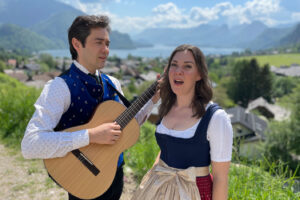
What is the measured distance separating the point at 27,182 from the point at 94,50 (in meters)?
3.05

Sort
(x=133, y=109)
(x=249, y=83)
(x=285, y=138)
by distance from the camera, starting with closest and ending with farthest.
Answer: (x=133, y=109), (x=285, y=138), (x=249, y=83)

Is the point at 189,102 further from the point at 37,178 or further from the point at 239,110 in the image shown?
the point at 239,110

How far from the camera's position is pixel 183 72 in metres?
1.67

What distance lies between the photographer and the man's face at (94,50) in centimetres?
187

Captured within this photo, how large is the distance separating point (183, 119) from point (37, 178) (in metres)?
3.30

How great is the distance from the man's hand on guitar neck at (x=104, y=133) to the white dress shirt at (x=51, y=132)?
51 mm


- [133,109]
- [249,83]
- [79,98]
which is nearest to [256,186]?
[133,109]

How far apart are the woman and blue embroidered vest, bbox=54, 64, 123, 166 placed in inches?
23.2

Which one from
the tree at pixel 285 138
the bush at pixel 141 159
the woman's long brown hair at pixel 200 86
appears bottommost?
the tree at pixel 285 138

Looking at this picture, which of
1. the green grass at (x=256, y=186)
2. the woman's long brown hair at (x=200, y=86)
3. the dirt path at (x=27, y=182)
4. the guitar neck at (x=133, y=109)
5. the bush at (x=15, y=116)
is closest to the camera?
the woman's long brown hair at (x=200, y=86)

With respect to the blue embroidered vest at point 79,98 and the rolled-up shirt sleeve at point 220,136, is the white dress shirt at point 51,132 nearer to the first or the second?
the blue embroidered vest at point 79,98

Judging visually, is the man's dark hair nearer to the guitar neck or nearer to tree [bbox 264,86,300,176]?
the guitar neck

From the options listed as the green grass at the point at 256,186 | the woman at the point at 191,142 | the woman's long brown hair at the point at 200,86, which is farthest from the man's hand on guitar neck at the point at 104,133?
the green grass at the point at 256,186

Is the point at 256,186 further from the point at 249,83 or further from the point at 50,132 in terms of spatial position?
the point at 249,83
